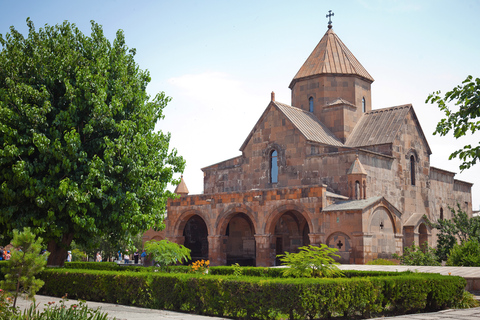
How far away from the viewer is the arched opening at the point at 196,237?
33906mm

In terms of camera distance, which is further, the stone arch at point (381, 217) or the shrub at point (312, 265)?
the stone arch at point (381, 217)

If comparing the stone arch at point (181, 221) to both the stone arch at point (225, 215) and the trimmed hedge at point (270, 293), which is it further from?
the trimmed hedge at point (270, 293)

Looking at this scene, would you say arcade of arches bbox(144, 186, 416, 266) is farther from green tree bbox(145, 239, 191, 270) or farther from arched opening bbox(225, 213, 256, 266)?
green tree bbox(145, 239, 191, 270)

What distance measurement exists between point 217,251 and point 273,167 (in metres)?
6.37

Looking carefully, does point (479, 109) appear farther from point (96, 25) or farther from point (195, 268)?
point (96, 25)

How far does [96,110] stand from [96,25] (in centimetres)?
388

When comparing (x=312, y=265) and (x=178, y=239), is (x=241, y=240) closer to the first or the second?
(x=178, y=239)

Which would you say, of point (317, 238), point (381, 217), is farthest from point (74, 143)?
point (381, 217)

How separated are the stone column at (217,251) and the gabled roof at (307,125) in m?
6.55

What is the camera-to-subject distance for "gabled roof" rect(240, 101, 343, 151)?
30727 millimetres

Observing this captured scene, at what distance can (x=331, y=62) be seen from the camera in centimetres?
3428

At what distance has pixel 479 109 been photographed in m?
8.04

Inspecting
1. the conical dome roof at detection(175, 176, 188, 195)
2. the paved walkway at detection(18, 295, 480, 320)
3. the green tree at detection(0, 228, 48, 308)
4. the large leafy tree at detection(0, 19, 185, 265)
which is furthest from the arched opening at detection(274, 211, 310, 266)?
the green tree at detection(0, 228, 48, 308)

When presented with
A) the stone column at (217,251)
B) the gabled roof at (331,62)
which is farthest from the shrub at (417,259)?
the gabled roof at (331,62)
